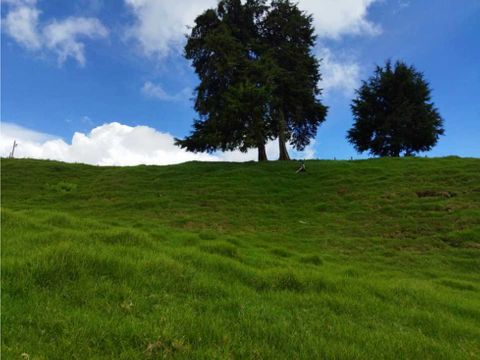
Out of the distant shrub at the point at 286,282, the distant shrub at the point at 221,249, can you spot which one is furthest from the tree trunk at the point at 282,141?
the distant shrub at the point at 286,282

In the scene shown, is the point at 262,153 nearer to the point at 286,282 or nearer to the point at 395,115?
the point at 395,115

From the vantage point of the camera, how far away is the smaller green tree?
40.8 meters

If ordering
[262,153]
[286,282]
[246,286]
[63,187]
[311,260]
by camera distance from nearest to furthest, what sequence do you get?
[246,286]
[286,282]
[311,260]
[63,187]
[262,153]

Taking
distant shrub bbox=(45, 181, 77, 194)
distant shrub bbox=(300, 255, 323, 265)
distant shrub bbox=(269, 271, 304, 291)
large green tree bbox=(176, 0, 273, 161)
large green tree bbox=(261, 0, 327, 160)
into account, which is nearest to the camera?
distant shrub bbox=(269, 271, 304, 291)

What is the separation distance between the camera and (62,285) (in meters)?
6.05

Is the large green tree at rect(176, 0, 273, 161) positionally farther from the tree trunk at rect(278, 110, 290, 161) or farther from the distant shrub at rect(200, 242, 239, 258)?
the distant shrub at rect(200, 242, 239, 258)

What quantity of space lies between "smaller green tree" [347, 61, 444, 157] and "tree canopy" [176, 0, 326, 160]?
849 centimetres

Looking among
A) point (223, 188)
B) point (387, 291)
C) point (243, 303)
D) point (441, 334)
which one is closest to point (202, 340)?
point (243, 303)

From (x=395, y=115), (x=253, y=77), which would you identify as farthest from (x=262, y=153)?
(x=395, y=115)

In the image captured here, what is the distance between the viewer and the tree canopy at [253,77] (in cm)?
3169

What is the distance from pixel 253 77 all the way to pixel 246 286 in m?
27.5

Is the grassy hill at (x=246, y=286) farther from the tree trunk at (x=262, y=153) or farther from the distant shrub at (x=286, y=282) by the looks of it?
the tree trunk at (x=262, y=153)

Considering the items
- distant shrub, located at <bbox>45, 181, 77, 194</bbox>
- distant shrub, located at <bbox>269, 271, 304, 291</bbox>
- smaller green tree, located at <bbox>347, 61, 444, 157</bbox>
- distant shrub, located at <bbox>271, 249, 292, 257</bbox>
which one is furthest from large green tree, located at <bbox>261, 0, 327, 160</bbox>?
distant shrub, located at <bbox>269, 271, 304, 291</bbox>

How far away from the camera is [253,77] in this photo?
32.8 meters
